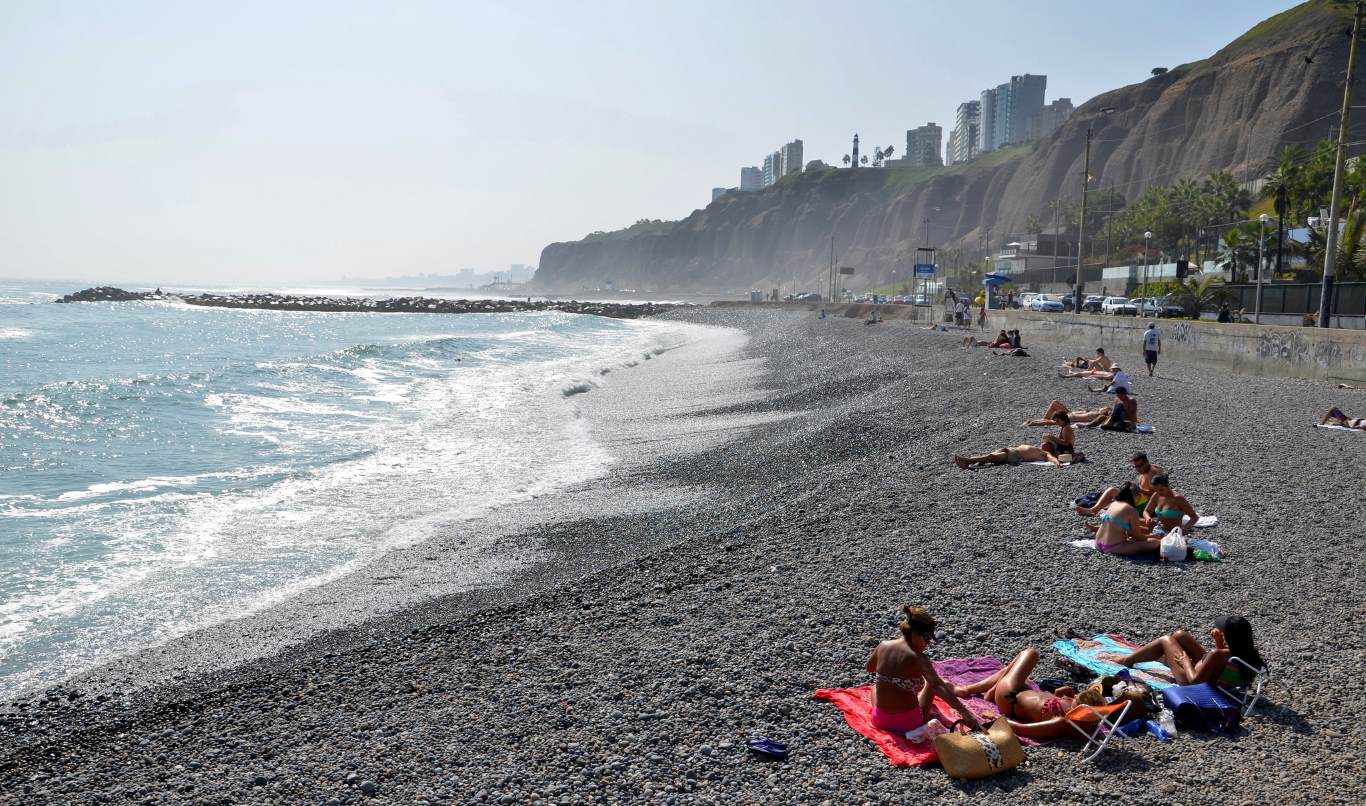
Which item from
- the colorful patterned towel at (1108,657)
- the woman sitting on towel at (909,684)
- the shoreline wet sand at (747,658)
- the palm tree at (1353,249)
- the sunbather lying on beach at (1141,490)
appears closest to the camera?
the shoreline wet sand at (747,658)

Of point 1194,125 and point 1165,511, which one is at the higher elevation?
point 1194,125

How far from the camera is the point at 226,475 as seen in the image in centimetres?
1609

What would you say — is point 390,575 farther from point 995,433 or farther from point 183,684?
point 995,433

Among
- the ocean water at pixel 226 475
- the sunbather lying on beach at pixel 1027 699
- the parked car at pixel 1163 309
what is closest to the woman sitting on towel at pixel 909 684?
the sunbather lying on beach at pixel 1027 699

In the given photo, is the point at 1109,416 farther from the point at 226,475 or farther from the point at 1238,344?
the point at 226,475

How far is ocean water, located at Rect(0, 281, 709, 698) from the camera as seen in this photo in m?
9.77

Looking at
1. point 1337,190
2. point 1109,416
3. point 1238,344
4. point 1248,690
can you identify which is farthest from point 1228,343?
point 1248,690

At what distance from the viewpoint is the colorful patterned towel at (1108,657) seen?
5980mm

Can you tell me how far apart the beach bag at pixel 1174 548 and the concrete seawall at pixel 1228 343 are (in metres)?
14.8

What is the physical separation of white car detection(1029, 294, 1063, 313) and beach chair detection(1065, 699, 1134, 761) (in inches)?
1898

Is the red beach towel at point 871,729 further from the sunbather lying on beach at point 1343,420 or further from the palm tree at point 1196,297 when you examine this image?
the palm tree at point 1196,297

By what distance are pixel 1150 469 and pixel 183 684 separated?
10.1 metres

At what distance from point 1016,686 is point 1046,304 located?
5045cm

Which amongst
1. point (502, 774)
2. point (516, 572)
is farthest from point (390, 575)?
point (502, 774)
